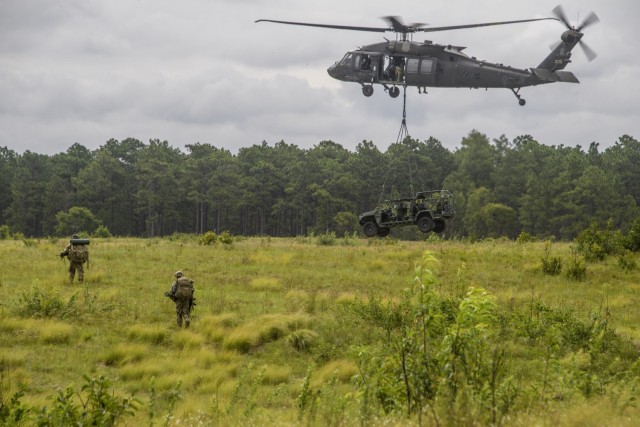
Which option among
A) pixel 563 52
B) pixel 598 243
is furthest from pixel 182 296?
pixel 598 243

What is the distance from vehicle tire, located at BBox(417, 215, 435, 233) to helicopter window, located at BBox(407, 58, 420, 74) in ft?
17.6

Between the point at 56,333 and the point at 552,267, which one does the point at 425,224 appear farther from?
the point at 56,333

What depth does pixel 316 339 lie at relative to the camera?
13.6 m

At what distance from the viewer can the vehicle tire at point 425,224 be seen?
22.9 meters

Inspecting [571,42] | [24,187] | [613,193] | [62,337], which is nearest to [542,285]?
[571,42]

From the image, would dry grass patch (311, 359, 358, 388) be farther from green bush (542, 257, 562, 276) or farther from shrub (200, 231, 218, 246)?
shrub (200, 231, 218, 246)

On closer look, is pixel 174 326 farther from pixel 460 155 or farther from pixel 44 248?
pixel 460 155

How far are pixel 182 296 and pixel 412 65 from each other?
43.3 ft

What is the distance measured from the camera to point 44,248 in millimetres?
29094

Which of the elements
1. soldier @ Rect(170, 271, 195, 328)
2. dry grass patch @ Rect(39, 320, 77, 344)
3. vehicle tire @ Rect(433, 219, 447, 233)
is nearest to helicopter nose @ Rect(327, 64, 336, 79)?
vehicle tire @ Rect(433, 219, 447, 233)

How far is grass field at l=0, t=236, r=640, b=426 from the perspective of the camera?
20.7 ft

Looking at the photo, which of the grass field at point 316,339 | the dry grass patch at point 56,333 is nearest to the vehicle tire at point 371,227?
the grass field at point 316,339

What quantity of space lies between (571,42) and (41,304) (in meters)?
19.6

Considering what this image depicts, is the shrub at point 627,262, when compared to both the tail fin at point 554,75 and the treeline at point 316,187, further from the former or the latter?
the treeline at point 316,187
